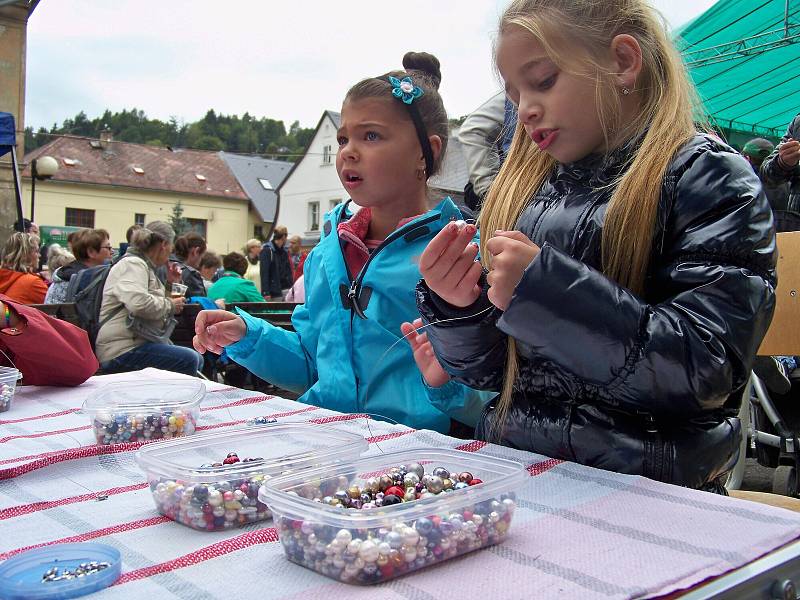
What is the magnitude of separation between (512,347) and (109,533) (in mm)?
749

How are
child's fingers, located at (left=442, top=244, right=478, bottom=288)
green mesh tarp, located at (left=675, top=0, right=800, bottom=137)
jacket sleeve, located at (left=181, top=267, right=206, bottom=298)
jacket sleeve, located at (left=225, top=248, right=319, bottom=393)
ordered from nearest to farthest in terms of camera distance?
child's fingers, located at (left=442, top=244, right=478, bottom=288) < jacket sleeve, located at (left=225, top=248, right=319, bottom=393) < green mesh tarp, located at (left=675, top=0, right=800, bottom=137) < jacket sleeve, located at (left=181, top=267, right=206, bottom=298)

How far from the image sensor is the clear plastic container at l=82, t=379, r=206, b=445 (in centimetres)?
143

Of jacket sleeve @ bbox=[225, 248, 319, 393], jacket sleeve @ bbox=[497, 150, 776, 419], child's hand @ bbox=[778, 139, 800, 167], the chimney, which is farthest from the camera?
the chimney

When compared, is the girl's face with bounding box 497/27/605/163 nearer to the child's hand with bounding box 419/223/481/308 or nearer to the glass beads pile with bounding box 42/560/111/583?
the child's hand with bounding box 419/223/481/308

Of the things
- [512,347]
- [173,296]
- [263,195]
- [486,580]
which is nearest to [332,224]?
[512,347]

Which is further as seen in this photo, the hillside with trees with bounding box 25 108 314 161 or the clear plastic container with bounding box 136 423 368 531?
the hillside with trees with bounding box 25 108 314 161

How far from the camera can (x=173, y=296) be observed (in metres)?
5.61

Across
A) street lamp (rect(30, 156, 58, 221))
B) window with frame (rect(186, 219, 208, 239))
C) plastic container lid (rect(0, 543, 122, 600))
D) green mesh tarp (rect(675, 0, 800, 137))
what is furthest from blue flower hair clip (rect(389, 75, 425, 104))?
window with frame (rect(186, 219, 208, 239))

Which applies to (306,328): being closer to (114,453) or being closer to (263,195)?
(114,453)

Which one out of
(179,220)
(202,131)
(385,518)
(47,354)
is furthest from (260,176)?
(385,518)

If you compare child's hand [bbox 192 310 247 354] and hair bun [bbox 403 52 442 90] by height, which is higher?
hair bun [bbox 403 52 442 90]

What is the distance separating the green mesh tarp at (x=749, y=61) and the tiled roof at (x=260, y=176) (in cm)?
3395

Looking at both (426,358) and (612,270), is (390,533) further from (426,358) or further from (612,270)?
(426,358)

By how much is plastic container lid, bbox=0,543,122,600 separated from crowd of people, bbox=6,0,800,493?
61 centimetres
